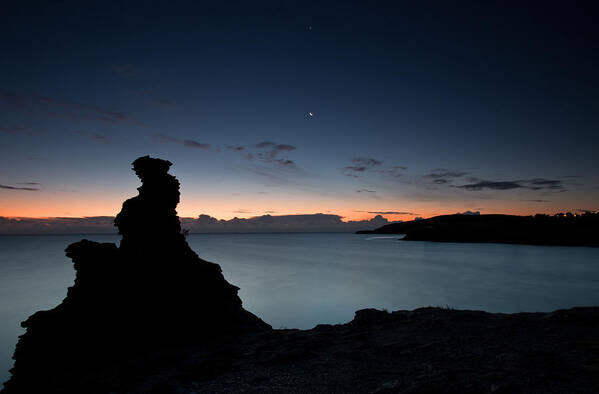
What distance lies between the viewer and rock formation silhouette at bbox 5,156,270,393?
37.1 ft

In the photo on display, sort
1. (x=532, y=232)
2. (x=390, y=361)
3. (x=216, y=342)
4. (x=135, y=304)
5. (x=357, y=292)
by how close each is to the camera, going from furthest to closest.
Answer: (x=532, y=232) → (x=357, y=292) → (x=135, y=304) → (x=216, y=342) → (x=390, y=361)

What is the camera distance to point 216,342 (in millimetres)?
12578

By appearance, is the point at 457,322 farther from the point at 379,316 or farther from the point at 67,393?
the point at 67,393

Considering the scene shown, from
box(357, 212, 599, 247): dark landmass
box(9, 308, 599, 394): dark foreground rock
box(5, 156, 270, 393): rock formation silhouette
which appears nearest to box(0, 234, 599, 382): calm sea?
box(5, 156, 270, 393): rock formation silhouette

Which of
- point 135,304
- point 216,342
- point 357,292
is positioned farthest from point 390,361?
point 357,292

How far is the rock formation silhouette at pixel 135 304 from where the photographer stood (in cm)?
1131

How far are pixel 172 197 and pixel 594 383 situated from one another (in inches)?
633

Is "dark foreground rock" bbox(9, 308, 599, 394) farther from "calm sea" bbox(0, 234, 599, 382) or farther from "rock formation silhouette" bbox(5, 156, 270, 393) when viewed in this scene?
"calm sea" bbox(0, 234, 599, 382)

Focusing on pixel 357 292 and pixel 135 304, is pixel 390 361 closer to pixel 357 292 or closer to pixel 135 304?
pixel 135 304

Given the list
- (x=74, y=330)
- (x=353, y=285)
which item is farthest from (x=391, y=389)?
(x=353, y=285)

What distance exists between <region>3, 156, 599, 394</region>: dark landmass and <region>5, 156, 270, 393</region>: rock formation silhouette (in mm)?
44

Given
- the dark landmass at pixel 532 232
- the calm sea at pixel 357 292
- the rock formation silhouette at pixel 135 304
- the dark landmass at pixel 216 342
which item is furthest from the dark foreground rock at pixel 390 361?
the dark landmass at pixel 532 232

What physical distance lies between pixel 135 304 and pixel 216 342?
3954 millimetres

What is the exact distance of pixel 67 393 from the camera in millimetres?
9117
